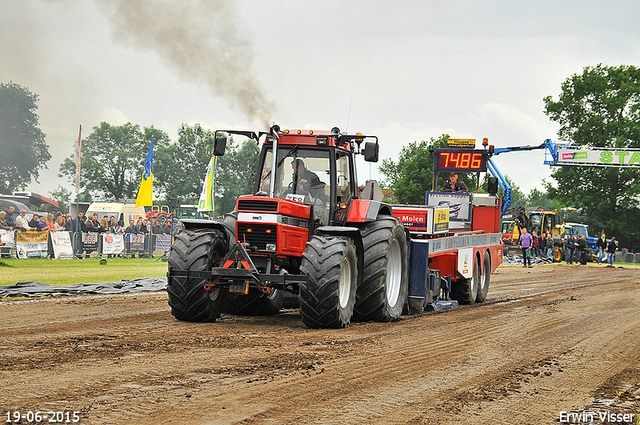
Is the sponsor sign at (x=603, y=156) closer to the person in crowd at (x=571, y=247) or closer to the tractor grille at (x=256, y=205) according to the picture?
the person in crowd at (x=571, y=247)

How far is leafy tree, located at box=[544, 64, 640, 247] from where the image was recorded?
5241 centimetres

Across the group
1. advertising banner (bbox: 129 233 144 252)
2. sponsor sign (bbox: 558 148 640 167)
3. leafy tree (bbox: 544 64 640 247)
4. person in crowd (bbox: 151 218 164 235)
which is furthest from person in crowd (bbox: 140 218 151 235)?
leafy tree (bbox: 544 64 640 247)

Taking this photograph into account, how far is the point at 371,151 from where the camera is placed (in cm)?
963

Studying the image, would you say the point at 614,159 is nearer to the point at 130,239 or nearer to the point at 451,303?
the point at 130,239

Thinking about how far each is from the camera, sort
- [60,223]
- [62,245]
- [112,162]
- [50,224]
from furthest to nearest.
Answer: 1. [112,162]
2. [60,223]
3. [50,224]
4. [62,245]

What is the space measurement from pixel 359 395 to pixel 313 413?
636 millimetres

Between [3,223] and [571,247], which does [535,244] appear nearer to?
[571,247]

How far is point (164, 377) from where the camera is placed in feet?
18.1

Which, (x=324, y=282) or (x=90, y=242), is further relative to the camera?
(x=90, y=242)

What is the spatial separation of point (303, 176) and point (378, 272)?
1.70 m

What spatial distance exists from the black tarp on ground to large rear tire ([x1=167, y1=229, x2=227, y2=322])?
4736 millimetres

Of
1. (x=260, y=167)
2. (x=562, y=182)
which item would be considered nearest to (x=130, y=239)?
(x=260, y=167)

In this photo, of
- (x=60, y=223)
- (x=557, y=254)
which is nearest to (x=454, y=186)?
(x=60, y=223)

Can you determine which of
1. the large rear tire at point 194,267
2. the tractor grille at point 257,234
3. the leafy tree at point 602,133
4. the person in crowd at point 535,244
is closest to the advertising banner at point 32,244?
the large rear tire at point 194,267
